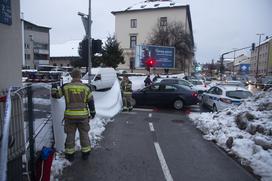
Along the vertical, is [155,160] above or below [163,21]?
below

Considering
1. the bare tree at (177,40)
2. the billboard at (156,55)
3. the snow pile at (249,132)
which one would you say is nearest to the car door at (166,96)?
the snow pile at (249,132)

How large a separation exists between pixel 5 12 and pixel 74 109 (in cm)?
223

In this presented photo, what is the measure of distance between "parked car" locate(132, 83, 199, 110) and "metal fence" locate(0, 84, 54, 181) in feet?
33.2

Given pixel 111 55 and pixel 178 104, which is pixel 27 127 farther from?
pixel 111 55

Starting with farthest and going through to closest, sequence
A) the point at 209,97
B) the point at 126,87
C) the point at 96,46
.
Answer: the point at 209,97 < the point at 126,87 < the point at 96,46

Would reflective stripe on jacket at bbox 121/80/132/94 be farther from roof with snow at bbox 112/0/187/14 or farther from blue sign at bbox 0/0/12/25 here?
roof with snow at bbox 112/0/187/14

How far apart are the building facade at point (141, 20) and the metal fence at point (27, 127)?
187 feet

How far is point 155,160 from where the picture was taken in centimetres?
637

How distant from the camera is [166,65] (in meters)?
40.0

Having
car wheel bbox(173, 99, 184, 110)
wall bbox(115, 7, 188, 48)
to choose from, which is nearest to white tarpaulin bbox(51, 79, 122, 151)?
car wheel bbox(173, 99, 184, 110)

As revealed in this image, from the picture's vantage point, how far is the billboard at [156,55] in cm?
3741

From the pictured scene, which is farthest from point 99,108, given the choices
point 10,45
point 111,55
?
point 111,55

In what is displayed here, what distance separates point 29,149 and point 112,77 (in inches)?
892

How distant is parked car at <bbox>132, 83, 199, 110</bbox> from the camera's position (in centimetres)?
1571
